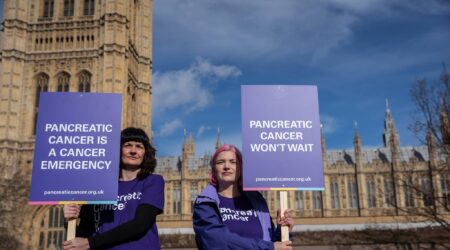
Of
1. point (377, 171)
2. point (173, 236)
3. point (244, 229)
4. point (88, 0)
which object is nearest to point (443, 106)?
point (244, 229)

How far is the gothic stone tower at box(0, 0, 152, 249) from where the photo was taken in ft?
99.7

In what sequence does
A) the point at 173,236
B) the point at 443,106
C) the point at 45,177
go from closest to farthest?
the point at 45,177 → the point at 443,106 → the point at 173,236

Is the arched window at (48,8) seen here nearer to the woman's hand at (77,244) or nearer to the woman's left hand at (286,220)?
the woman's hand at (77,244)

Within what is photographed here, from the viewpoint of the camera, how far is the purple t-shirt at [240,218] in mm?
3828

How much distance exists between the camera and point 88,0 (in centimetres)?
3650

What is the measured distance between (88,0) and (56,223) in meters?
17.3

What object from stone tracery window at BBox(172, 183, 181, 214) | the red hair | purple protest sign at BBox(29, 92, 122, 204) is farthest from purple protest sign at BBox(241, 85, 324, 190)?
stone tracery window at BBox(172, 183, 181, 214)

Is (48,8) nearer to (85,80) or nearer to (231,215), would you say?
(85,80)

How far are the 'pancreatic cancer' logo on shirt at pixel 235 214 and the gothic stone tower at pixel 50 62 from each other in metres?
28.2

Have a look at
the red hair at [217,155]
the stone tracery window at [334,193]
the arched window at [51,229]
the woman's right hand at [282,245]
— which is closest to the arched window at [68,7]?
the arched window at [51,229]

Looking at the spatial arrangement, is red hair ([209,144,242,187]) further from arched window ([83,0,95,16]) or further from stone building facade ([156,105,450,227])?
arched window ([83,0,95,16])

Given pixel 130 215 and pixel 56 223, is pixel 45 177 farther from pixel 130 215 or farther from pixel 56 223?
pixel 56 223

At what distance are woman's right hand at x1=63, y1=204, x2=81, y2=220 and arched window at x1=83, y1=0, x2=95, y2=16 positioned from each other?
3415 cm

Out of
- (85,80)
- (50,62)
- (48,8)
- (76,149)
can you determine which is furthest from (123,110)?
(76,149)
